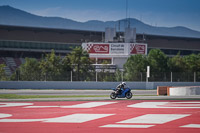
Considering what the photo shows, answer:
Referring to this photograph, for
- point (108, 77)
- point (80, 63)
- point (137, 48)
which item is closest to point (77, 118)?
point (108, 77)

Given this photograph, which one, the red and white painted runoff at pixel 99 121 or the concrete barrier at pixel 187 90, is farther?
the concrete barrier at pixel 187 90

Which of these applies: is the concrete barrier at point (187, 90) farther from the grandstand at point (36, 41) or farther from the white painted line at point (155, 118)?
the grandstand at point (36, 41)

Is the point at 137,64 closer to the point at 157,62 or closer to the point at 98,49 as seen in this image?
the point at 157,62

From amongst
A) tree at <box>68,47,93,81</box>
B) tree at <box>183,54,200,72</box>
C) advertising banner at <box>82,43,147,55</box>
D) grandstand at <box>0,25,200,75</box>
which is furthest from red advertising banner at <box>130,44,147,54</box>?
tree at <box>68,47,93,81</box>

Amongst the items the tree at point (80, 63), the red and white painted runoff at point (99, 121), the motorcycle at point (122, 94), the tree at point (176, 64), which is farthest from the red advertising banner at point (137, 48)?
the red and white painted runoff at point (99, 121)

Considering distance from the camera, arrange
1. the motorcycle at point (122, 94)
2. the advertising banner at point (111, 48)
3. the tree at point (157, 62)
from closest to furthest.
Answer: the motorcycle at point (122, 94)
the tree at point (157, 62)
the advertising banner at point (111, 48)

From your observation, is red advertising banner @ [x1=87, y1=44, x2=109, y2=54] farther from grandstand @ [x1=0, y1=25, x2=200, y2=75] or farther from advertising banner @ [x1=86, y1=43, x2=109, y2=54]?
grandstand @ [x1=0, y1=25, x2=200, y2=75]

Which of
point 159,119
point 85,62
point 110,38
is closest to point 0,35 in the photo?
point 110,38

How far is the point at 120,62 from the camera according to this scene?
73375mm

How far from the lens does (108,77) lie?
43719mm

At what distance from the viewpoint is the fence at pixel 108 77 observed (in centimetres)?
4138

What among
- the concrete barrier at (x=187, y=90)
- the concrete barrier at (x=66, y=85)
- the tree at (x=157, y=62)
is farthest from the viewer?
the tree at (x=157, y=62)

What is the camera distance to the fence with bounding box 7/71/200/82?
41375mm

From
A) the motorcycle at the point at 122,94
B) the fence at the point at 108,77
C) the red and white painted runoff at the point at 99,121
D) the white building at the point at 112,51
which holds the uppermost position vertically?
the white building at the point at 112,51
